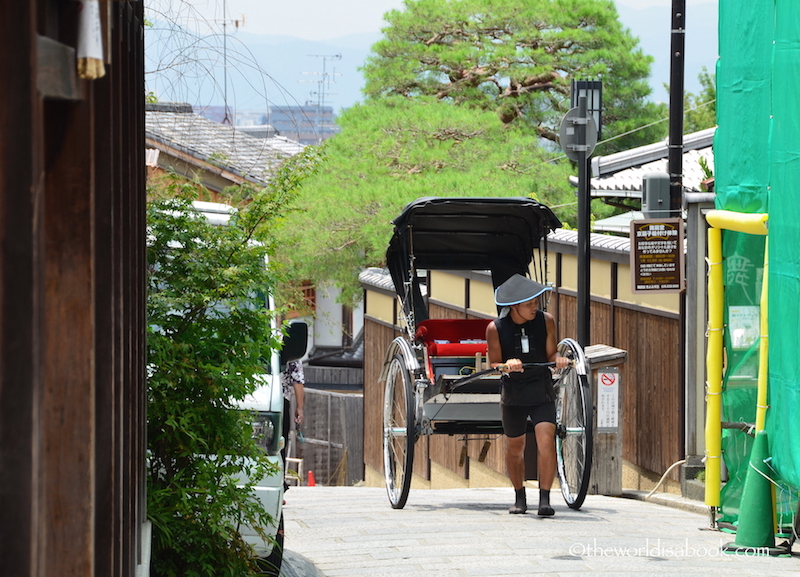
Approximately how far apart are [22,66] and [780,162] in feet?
18.4

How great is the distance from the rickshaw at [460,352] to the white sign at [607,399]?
0.98m

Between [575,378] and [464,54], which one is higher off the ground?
[464,54]

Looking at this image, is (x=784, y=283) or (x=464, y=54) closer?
(x=784, y=283)

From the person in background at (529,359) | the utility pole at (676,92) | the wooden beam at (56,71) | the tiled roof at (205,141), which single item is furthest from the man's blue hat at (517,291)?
the wooden beam at (56,71)

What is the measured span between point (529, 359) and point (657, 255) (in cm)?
278

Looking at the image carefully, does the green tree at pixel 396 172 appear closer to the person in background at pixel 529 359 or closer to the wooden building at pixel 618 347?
the wooden building at pixel 618 347

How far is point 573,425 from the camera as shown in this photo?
9.48 meters

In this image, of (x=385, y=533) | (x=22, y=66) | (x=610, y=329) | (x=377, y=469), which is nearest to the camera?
(x=22, y=66)

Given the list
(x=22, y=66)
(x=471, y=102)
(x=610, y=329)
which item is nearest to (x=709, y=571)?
(x=22, y=66)

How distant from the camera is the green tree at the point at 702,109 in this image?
36.2 metres

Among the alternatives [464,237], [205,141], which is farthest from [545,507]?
[205,141]

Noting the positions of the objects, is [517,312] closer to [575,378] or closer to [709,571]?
[575,378]

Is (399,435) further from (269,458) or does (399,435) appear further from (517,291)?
(269,458)

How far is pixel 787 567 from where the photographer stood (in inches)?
252
